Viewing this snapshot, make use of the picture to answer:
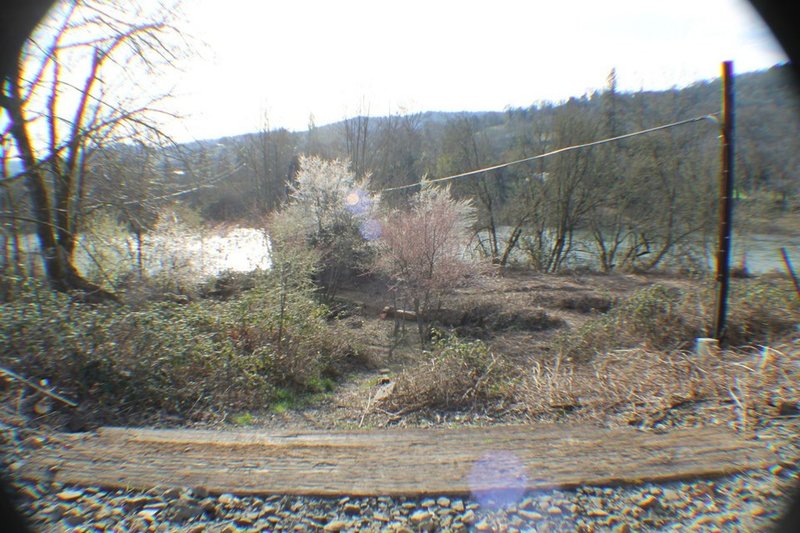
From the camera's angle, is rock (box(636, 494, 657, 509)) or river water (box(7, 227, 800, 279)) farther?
river water (box(7, 227, 800, 279))

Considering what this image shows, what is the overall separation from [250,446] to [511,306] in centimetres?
1176

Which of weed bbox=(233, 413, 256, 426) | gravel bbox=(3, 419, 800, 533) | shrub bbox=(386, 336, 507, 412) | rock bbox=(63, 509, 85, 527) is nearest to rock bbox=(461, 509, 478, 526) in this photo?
gravel bbox=(3, 419, 800, 533)

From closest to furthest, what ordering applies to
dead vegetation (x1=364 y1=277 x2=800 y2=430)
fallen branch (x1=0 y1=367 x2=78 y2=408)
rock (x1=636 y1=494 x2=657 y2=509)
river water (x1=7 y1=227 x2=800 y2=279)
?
1. rock (x1=636 y1=494 x2=657 y2=509)
2. fallen branch (x1=0 y1=367 x2=78 y2=408)
3. dead vegetation (x1=364 y1=277 x2=800 y2=430)
4. river water (x1=7 y1=227 x2=800 y2=279)

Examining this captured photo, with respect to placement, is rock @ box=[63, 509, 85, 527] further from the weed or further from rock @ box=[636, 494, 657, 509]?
rock @ box=[636, 494, 657, 509]

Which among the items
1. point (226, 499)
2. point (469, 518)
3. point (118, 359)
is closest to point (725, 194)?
point (469, 518)

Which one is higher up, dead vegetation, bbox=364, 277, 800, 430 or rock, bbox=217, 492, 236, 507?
rock, bbox=217, 492, 236, 507

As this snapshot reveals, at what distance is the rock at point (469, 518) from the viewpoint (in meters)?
2.66

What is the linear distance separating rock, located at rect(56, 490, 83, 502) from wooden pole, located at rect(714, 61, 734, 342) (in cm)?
769

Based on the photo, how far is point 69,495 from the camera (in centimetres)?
288

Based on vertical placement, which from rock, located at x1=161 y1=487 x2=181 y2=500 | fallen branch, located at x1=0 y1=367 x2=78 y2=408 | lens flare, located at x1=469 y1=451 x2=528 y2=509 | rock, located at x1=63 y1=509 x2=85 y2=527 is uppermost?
fallen branch, located at x1=0 y1=367 x2=78 y2=408

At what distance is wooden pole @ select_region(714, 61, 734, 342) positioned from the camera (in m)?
6.81

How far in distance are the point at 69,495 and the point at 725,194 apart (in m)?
8.52

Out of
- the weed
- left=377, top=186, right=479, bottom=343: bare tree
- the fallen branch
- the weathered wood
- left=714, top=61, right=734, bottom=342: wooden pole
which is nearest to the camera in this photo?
the weathered wood

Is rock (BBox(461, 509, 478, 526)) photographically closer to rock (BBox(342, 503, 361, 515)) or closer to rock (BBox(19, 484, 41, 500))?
rock (BBox(342, 503, 361, 515))
